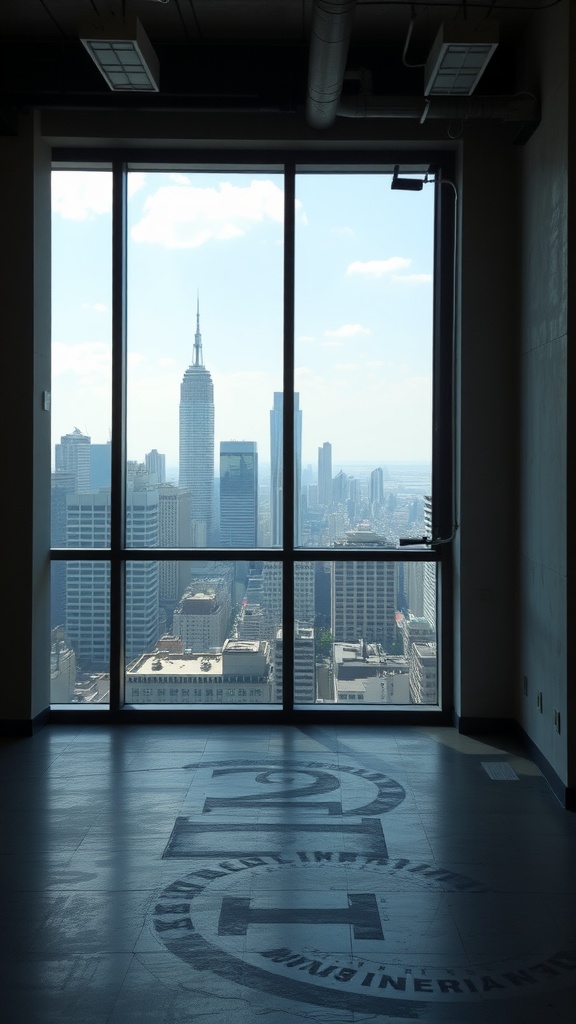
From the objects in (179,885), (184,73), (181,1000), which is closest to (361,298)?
(184,73)

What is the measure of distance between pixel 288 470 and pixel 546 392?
1857 millimetres

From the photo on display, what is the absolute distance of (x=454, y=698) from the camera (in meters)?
6.11

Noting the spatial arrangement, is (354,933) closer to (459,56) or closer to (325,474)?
(325,474)

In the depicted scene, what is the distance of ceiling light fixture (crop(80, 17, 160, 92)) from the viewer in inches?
167

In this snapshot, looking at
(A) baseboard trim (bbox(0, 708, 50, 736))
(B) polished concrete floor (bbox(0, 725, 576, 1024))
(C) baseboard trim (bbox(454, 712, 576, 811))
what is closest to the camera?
(B) polished concrete floor (bbox(0, 725, 576, 1024))

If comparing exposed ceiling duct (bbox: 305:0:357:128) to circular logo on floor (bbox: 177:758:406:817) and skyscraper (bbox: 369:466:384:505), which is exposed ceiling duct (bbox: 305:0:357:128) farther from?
circular logo on floor (bbox: 177:758:406:817)

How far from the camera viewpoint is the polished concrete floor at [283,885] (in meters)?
2.92

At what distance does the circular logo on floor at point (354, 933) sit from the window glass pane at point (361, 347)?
2.81 m

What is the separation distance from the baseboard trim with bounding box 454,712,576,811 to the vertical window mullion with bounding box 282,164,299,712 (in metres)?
1.12

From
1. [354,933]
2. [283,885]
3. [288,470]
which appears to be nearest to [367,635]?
[288,470]

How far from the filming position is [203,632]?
20.3 feet

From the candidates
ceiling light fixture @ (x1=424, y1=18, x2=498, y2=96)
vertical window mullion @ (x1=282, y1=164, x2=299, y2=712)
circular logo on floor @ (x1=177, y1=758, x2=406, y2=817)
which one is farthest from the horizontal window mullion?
ceiling light fixture @ (x1=424, y1=18, x2=498, y2=96)

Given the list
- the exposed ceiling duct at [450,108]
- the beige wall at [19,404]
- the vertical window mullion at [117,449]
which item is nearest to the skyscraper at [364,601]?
the vertical window mullion at [117,449]

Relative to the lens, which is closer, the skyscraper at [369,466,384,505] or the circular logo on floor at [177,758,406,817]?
the circular logo on floor at [177,758,406,817]
